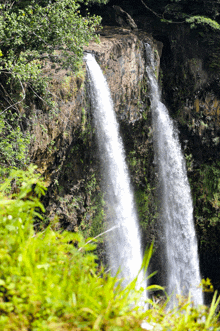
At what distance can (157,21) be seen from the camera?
9898 mm

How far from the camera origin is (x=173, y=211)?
9.59m

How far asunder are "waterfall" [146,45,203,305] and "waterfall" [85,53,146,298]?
228 centimetres

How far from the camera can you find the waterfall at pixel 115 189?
6.71m

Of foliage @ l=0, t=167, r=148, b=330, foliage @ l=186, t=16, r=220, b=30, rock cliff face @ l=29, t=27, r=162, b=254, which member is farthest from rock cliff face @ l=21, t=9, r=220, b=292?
foliage @ l=0, t=167, r=148, b=330

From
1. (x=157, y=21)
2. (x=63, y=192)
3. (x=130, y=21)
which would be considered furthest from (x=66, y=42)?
(x=157, y=21)

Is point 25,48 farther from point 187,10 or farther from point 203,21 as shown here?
point 187,10

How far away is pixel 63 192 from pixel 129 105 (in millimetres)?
3863

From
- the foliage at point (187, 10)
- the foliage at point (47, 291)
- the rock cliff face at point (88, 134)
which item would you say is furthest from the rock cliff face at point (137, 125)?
the foliage at point (47, 291)

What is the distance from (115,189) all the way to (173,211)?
3.54 m

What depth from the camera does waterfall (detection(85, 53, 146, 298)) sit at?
22.0ft

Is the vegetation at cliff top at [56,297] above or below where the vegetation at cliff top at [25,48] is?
below

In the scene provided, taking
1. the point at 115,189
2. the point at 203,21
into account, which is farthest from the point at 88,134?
the point at 203,21

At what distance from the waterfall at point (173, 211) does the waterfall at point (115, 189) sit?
2.28 meters

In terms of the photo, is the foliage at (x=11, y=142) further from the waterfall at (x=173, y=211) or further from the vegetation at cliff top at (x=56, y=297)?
the waterfall at (x=173, y=211)
